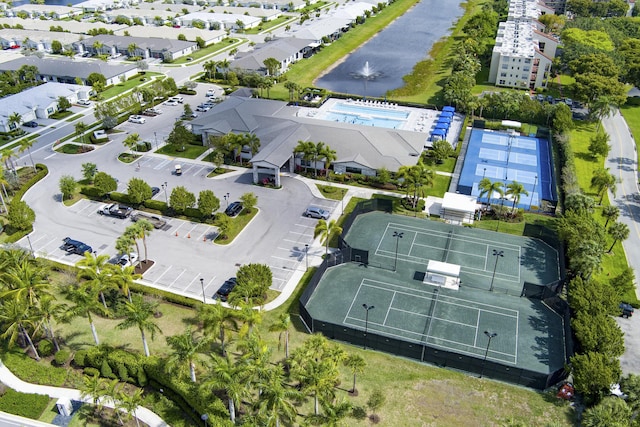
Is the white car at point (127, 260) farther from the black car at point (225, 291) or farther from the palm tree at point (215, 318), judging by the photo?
the palm tree at point (215, 318)

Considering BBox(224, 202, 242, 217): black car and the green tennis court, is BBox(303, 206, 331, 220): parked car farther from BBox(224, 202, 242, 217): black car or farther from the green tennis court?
the green tennis court

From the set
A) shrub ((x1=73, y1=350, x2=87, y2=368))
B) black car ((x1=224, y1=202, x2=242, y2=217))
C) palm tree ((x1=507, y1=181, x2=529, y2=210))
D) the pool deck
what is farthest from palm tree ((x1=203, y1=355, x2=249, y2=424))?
the pool deck

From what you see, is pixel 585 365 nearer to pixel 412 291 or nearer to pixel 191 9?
pixel 412 291

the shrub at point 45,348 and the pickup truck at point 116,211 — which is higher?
the pickup truck at point 116,211

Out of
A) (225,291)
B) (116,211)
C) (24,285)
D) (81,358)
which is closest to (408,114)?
(116,211)

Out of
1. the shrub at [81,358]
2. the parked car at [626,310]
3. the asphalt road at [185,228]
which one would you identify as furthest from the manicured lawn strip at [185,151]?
the parked car at [626,310]

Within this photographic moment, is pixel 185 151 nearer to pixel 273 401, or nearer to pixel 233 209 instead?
pixel 233 209
